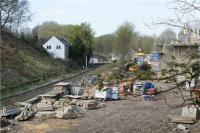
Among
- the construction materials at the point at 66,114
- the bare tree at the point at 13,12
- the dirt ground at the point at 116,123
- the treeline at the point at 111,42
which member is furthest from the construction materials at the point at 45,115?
the treeline at the point at 111,42

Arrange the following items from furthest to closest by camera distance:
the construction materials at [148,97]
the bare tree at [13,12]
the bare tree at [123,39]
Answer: the bare tree at [123,39] → the bare tree at [13,12] → the construction materials at [148,97]

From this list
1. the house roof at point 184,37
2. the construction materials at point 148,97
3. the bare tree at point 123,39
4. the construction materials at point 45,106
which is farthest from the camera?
the bare tree at point 123,39

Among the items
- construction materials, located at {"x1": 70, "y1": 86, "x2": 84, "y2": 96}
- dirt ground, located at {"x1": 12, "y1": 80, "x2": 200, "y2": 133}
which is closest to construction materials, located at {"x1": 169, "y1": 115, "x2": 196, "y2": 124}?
dirt ground, located at {"x1": 12, "y1": 80, "x2": 200, "y2": 133}

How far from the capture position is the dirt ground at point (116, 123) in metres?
18.3

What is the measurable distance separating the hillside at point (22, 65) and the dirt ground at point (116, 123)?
42.0 feet

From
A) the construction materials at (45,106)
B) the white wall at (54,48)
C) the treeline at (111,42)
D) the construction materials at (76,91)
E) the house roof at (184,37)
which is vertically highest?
the treeline at (111,42)

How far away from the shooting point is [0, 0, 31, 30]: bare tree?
55947mm

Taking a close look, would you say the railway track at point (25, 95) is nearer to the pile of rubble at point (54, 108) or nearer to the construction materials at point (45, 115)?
the pile of rubble at point (54, 108)

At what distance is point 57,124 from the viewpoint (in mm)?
19625

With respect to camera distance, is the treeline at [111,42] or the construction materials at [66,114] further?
the treeline at [111,42]

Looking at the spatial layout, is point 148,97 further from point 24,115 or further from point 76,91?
point 24,115

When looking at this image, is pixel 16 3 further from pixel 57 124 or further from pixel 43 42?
pixel 57 124

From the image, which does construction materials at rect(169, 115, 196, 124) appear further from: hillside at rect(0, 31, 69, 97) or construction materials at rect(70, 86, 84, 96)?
hillside at rect(0, 31, 69, 97)

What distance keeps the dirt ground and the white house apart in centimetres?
4182
